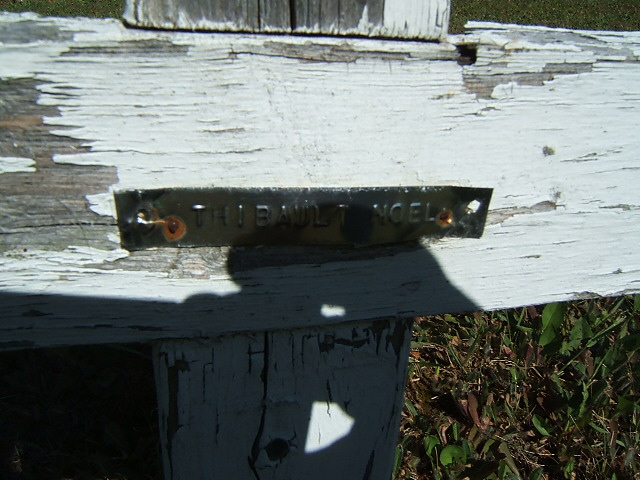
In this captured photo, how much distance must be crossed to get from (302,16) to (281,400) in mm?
696

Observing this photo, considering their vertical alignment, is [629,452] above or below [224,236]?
below

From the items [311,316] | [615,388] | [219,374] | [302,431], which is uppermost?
[311,316]

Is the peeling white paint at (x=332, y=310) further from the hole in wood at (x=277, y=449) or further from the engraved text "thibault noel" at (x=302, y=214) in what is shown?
the hole in wood at (x=277, y=449)

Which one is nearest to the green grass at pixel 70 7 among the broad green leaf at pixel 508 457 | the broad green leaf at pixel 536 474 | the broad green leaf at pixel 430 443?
the broad green leaf at pixel 430 443

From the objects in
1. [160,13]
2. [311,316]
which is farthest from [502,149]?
[160,13]

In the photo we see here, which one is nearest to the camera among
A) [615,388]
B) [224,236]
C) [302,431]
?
[224,236]

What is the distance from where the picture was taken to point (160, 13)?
0.69 m

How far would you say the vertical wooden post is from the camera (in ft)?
3.33

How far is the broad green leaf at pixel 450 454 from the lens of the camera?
1.94 m

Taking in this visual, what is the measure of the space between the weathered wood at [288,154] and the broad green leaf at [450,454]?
1.11m

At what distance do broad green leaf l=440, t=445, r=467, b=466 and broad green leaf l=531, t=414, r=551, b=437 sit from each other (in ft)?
1.04

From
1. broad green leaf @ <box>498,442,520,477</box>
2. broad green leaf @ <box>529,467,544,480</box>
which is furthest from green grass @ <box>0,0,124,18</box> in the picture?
broad green leaf @ <box>529,467,544,480</box>

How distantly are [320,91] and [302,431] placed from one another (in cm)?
69

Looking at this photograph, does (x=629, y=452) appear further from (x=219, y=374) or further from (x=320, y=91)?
(x=320, y=91)
